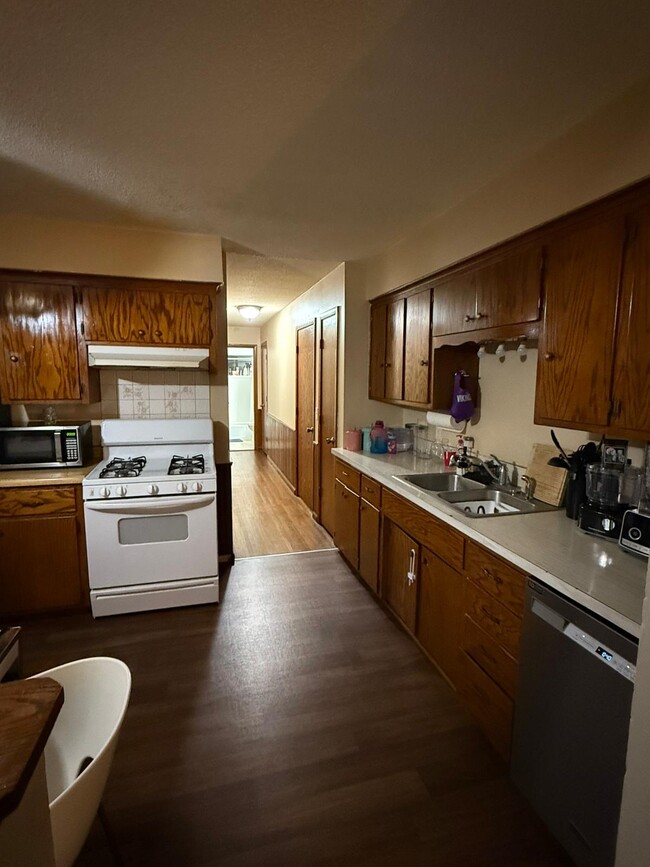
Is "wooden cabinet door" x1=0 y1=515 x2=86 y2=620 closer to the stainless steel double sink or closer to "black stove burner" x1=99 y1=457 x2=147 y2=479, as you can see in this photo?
"black stove burner" x1=99 y1=457 x2=147 y2=479

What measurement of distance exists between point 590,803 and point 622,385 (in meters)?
1.30

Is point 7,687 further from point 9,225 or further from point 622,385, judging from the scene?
point 9,225

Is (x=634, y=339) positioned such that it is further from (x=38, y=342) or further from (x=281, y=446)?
(x=281, y=446)

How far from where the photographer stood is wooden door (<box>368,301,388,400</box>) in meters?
3.47

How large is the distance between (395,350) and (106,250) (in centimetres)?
206

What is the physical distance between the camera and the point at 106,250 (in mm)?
2875

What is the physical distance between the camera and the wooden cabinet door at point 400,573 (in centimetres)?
244

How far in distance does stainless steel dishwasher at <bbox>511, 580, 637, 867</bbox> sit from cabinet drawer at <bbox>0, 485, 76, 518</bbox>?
8.39ft

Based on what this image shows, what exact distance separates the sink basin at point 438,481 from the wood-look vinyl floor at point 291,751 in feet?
2.90

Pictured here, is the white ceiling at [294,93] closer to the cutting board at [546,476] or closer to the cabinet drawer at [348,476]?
the cutting board at [546,476]

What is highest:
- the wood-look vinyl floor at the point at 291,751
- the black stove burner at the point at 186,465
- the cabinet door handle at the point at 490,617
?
the black stove burner at the point at 186,465

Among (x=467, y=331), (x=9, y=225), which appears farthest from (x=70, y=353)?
(x=467, y=331)

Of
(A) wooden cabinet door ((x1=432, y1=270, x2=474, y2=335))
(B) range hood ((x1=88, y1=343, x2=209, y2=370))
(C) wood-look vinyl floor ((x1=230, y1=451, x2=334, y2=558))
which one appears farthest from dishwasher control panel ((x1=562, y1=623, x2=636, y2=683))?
(C) wood-look vinyl floor ((x1=230, y1=451, x2=334, y2=558))

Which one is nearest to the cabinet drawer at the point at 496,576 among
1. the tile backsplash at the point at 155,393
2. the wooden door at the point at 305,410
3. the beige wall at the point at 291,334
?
the beige wall at the point at 291,334
